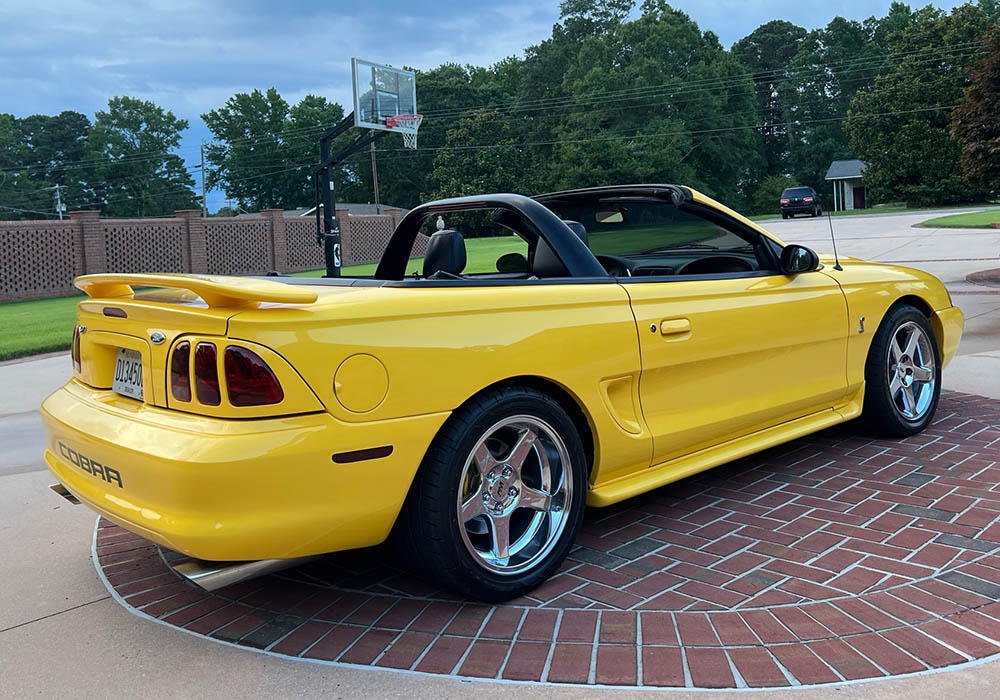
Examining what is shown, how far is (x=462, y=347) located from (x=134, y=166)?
276 feet

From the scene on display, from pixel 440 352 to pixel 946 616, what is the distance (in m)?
1.84

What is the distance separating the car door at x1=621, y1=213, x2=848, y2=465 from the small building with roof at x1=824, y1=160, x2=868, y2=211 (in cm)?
6667

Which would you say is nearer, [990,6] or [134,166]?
[990,6]

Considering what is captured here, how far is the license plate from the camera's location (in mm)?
2791

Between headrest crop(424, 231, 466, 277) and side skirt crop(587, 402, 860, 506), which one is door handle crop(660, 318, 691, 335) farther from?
headrest crop(424, 231, 466, 277)

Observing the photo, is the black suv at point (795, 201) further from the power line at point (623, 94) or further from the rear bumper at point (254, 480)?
the rear bumper at point (254, 480)

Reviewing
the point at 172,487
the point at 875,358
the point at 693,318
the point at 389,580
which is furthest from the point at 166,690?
the point at 875,358

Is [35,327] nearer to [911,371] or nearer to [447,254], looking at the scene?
[447,254]

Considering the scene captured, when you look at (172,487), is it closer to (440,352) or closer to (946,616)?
(440,352)

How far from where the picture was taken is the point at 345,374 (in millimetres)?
2482

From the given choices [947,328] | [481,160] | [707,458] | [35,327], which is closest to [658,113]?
[481,160]

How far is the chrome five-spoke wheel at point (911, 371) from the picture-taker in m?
4.72

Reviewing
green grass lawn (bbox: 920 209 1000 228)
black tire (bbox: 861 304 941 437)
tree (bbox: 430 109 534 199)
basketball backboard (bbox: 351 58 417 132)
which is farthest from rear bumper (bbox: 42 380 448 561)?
tree (bbox: 430 109 534 199)

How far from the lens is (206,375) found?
8.05 feet
